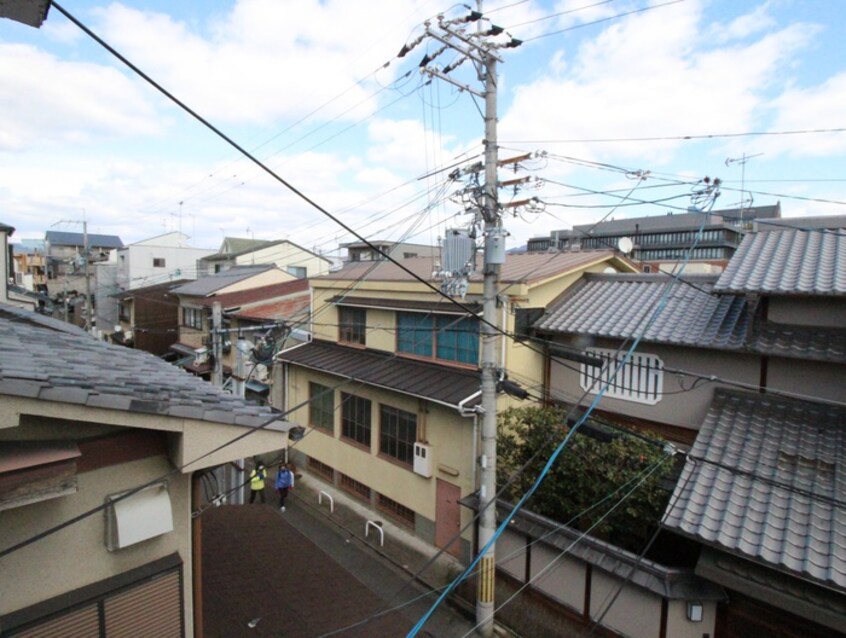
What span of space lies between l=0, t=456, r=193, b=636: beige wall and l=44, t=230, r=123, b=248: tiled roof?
77.1 meters

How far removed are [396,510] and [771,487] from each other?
10724 millimetres

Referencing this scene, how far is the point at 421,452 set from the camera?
1445 centimetres

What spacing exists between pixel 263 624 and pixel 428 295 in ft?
33.8

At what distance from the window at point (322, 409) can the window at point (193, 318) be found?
45.6 feet

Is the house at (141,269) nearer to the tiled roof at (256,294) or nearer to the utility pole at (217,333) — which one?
the tiled roof at (256,294)

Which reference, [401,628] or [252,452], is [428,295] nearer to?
[401,628]

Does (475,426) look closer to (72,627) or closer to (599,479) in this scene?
(599,479)

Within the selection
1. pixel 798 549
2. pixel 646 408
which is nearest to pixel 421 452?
pixel 646 408

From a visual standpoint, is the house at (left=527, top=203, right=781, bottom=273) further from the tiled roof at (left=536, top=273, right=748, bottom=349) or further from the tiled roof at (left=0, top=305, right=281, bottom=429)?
the tiled roof at (left=0, top=305, right=281, bottom=429)

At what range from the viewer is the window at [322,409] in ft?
60.3

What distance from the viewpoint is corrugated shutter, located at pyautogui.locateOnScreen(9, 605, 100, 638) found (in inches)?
162

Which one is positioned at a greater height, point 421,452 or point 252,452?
point 252,452

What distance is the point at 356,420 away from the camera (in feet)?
56.9

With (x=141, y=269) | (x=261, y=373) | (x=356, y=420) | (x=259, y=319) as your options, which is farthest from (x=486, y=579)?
(x=141, y=269)
